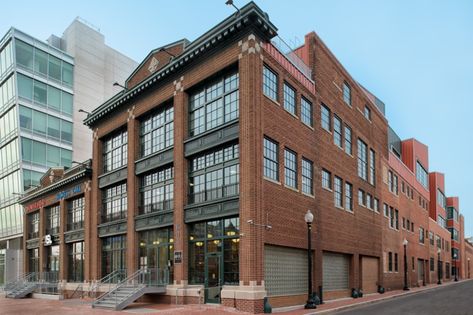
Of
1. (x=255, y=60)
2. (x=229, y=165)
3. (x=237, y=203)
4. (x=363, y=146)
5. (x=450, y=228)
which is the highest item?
(x=255, y=60)

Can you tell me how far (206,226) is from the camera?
78.3 feet

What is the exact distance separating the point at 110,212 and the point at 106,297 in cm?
919

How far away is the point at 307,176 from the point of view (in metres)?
26.4

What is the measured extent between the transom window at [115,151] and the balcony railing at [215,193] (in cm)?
855

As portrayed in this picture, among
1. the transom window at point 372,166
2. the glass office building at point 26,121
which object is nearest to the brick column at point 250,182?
the transom window at point 372,166

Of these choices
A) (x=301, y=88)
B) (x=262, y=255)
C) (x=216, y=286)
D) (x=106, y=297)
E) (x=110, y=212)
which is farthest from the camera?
(x=110, y=212)

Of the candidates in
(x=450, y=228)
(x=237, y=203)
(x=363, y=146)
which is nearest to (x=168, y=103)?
(x=237, y=203)

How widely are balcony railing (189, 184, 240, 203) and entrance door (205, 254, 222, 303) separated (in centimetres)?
278

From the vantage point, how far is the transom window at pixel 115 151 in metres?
32.1

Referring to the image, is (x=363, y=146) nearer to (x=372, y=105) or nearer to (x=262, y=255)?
(x=372, y=105)

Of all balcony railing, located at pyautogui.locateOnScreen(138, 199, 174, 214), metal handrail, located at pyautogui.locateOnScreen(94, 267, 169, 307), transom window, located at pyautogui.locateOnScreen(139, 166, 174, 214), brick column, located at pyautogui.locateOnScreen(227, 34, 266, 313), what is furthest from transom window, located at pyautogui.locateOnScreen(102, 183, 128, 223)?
brick column, located at pyautogui.locateOnScreen(227, 34, 266, 313)

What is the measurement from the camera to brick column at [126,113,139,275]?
2888 cm

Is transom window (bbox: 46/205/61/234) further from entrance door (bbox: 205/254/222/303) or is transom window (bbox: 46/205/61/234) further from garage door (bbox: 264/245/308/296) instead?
garage door (bbox: 264/245/308/296)

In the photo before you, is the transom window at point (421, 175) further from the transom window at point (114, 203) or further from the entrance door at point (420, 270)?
the transom window at point (114, 203)
